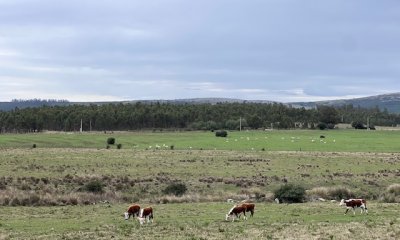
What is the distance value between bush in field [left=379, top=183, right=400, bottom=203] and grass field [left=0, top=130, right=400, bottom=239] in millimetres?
829

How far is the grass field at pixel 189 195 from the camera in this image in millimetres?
24828

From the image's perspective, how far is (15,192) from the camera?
40.2m

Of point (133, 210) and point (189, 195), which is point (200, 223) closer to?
point (133, 210)

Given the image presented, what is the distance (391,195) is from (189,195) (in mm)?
14752

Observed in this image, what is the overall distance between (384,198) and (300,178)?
1273 centimetres

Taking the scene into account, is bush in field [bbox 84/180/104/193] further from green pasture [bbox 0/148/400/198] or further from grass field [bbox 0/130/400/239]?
green pasture [bbox 0/148/400/198]

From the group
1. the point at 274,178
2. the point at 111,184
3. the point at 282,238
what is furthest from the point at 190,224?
the point at 274,178

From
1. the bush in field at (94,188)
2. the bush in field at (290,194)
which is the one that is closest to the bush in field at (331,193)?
the bush in field at (290,194)

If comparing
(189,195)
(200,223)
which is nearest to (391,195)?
(189,195)

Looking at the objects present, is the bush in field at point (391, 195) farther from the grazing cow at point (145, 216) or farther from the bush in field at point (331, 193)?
the grazing cow at point (145, 216)

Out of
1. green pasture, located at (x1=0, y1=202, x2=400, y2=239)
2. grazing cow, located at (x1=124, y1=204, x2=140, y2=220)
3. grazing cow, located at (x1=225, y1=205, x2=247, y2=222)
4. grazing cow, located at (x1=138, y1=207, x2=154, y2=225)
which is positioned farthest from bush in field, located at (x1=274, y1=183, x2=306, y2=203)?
→ grazing cow, located at (x1=138, y1=207, x2=154, y2=225)

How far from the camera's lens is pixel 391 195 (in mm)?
42312

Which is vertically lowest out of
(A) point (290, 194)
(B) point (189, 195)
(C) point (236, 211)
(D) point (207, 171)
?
(B) point (189, 195)

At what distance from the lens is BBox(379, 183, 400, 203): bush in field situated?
40562mm
